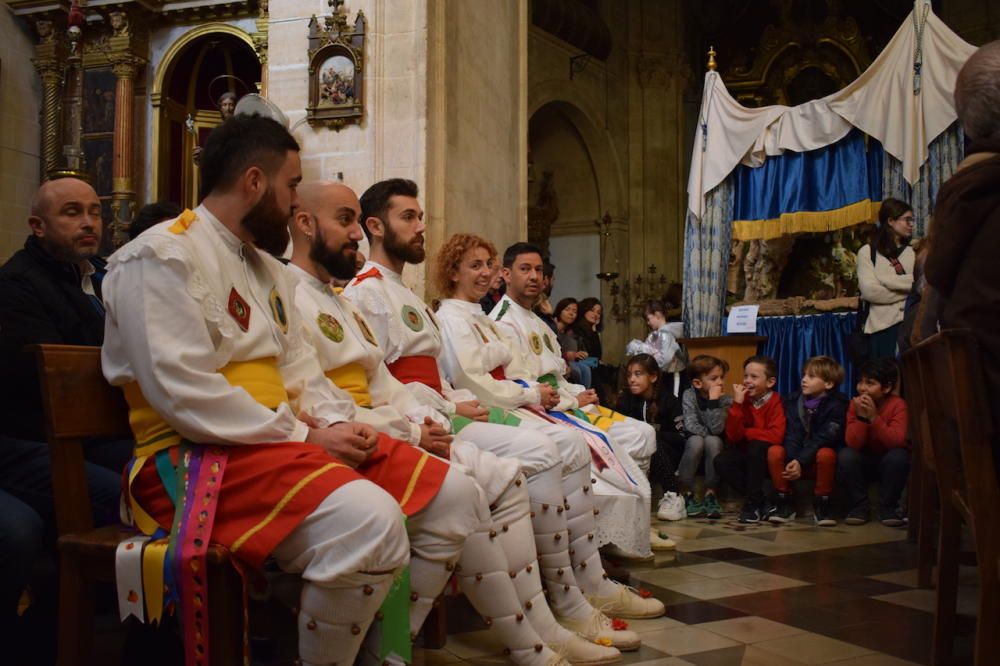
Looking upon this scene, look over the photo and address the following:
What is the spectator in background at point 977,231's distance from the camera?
233 cm

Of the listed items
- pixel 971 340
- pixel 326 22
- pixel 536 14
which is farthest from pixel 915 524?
pixel 536 14

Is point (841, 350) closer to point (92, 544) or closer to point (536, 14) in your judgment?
point (536, 14)

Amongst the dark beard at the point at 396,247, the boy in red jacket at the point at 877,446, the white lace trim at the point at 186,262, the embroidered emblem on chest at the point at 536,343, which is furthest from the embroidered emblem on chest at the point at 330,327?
the boy in red jacket at the point at 877,446

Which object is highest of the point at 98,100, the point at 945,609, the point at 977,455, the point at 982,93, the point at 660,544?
the point at 98,100

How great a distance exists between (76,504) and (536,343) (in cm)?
299

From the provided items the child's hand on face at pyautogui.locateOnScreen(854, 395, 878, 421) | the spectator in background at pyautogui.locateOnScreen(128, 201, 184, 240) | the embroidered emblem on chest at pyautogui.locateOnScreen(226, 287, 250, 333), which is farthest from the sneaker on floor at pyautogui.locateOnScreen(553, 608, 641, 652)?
the child's hand on face at pyautogui.locateOnScreen(854, 395, 878, 421)

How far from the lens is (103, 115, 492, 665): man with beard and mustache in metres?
2.13

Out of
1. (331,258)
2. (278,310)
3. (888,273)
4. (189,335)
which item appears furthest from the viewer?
(888,273)

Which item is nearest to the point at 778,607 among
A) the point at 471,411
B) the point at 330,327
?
the point at 471,411

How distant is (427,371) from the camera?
3.67 metres

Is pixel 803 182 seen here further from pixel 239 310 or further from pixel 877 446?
pixel 239 310

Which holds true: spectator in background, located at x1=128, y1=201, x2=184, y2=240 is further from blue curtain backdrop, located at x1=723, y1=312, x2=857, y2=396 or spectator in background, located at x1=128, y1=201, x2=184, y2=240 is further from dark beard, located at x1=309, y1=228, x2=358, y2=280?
blue curtain backdrop, located at x1=723, y1=312, x2=857, y2=396

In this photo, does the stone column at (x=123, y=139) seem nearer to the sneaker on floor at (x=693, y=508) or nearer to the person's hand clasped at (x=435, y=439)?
the sneaker on floor at (x=693, y=508)

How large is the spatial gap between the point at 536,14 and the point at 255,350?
480 inches
